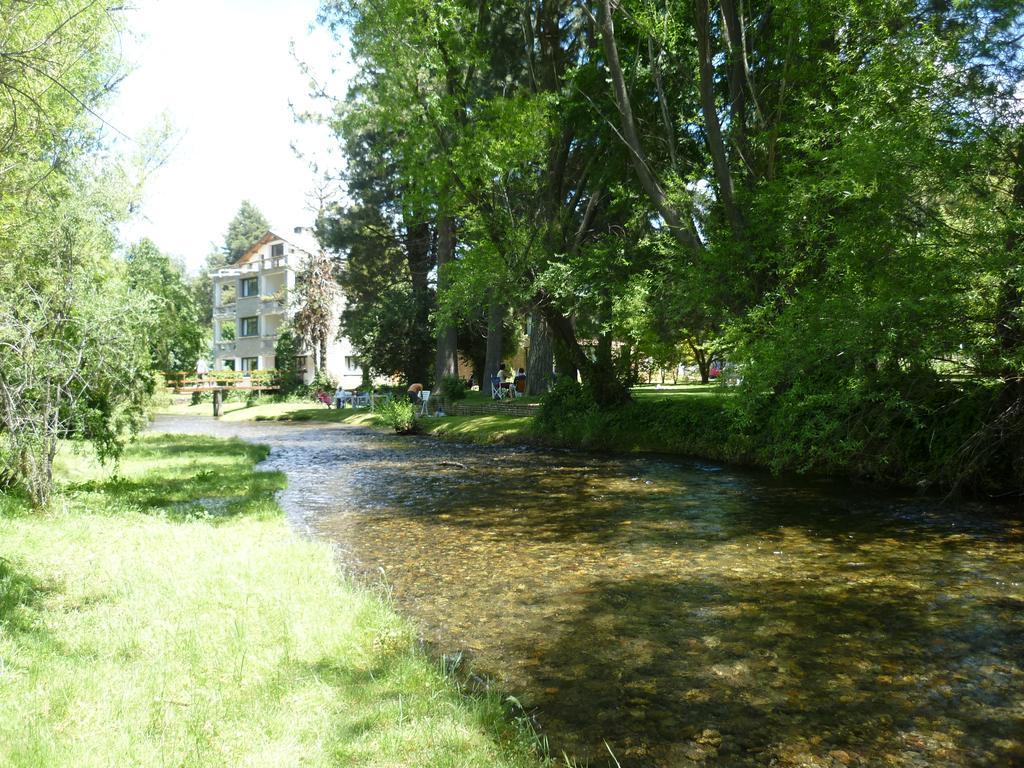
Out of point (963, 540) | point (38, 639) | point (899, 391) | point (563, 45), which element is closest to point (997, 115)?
point (899, 391)

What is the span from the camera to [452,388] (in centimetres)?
3344

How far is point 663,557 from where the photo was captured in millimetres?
9070

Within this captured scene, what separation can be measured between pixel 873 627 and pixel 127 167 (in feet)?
69.5

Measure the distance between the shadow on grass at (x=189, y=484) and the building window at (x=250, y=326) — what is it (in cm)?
4684

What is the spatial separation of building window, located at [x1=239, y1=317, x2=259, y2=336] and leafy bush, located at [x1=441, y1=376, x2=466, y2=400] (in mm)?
36178

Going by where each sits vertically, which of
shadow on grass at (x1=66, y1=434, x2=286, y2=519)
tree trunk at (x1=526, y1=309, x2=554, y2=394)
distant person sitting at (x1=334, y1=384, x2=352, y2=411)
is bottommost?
shadow on grass at (x1=66, y1=434, x2=286, y2=519)

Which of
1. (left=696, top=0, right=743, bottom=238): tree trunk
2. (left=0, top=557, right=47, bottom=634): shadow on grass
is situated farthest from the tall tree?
(left=0, top=557, right=47, bottom=634): shadow on grass

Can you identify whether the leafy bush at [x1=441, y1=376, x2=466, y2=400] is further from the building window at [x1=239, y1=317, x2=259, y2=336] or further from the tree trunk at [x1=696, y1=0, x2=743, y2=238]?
the building window at [x1=239, y1=317, x2=259, y2=336]

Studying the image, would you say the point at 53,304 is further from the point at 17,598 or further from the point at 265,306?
the point at 265,306

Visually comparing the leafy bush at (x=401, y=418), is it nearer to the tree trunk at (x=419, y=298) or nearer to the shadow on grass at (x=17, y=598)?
the tree trunk at (x=419, y=298)

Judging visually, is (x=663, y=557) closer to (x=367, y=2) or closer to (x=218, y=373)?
(x=367, y=2)

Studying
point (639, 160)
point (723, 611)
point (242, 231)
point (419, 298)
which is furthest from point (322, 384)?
point (242, 231)

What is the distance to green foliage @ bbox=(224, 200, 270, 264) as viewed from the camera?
103 meters

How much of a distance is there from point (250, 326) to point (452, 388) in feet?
126
